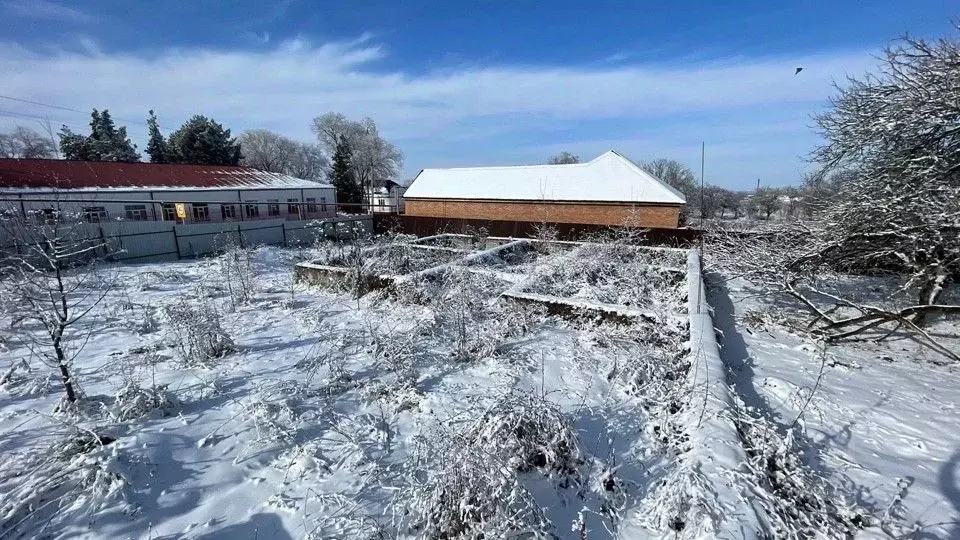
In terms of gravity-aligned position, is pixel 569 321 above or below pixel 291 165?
below

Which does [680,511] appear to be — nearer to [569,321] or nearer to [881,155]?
[569,321]

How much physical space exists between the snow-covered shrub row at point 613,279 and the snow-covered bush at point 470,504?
4698 mm

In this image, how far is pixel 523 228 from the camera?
1767 cm

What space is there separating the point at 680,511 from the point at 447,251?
9360 mm

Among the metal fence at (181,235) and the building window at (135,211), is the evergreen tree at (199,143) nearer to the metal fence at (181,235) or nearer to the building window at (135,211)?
the building window at (135,211)

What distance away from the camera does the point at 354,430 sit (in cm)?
375

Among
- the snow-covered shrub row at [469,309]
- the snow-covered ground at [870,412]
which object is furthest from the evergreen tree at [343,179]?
the snow-covered ground at [870,412]

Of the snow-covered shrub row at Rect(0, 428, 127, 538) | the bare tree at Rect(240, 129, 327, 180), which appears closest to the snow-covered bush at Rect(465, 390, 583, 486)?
the snow-covered shrub row at Rect(0, 428, 127, 538)

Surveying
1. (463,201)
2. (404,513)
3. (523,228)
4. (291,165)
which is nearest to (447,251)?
(523,228)

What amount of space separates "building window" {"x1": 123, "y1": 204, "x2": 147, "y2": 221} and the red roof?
3.50ft

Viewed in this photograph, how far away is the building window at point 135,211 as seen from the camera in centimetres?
1944

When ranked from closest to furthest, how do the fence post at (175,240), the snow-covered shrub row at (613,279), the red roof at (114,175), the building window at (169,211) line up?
the snow-covered shrub row at (613,279) < the fence post at (175,240) < the red roof at (114,175) < the building window at (169,211)

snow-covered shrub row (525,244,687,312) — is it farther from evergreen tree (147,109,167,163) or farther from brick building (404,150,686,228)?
evergreen tree (147,109,167,163)

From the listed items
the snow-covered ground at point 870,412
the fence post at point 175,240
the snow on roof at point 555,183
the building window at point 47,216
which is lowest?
the snow-covered ground at point 870,412
